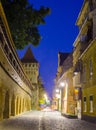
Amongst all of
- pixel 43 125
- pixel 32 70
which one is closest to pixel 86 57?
pixel 43 125

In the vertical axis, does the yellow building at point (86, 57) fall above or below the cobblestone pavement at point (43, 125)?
above

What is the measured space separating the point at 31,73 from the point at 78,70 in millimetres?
72198

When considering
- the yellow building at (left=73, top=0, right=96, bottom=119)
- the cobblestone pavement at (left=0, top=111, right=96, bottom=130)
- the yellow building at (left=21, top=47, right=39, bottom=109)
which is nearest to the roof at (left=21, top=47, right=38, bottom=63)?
the yellow building at (left=21, top=47, right=39, bottom=109)

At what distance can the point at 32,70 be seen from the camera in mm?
108062

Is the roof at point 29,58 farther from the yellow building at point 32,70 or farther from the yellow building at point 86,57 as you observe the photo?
the yellow building at point 86,57

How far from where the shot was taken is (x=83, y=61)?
34719 mm

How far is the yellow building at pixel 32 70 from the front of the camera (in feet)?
325

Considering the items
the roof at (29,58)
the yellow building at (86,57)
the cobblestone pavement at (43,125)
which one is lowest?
the cobblestone pavement at (43,125)

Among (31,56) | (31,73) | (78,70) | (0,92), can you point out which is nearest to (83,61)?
(78,70)

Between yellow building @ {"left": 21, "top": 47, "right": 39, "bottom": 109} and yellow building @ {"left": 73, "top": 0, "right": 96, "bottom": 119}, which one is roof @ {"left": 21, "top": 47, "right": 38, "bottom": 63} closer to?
yellow building @ {"left": 21, "top": 47, "right": 39, "bottom": 109}

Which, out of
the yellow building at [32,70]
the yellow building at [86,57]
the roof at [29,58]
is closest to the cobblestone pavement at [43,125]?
the yellow building at [86,57]

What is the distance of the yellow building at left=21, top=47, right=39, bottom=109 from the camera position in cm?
9916

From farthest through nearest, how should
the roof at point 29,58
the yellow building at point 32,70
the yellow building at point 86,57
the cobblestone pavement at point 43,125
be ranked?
1. the roof at point 29,58
2. the yellow building at point 32,70
3. the yellow building at point 86,57
4. the cobblestone pavement at point 43,125

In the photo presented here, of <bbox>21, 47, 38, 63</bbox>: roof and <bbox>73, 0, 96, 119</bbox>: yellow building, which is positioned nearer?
<bbox>73, 0, 96, 119</bbox>: yellow building
